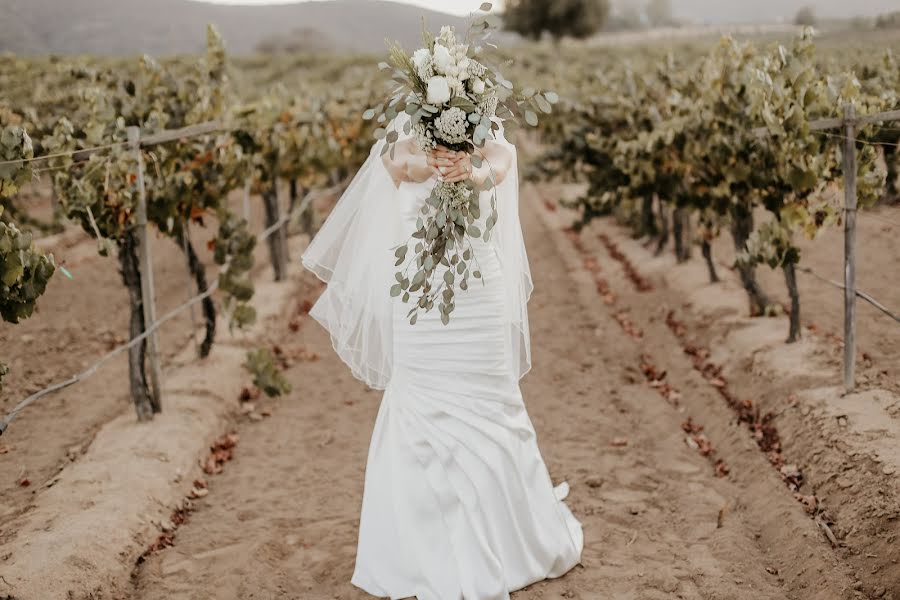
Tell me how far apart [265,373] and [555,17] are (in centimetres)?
6196

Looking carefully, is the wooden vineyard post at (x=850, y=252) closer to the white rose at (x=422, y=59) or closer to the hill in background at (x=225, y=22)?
the hill in background at (x=225, y=22)

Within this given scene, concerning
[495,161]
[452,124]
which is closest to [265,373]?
[495,161]

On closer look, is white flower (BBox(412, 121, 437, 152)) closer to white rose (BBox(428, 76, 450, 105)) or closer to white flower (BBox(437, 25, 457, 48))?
white rose (BBox(428, 76, 450, 105))

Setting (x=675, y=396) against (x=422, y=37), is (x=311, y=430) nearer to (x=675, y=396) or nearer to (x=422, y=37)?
(x=675, y=396)

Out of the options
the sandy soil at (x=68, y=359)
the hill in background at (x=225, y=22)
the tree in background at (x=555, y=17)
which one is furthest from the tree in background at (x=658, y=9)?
the sandy soil at (x=68, y=359)

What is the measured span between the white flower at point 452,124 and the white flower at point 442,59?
0.18 m

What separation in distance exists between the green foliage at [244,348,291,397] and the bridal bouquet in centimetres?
294

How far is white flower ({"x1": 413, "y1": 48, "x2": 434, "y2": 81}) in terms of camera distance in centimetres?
354

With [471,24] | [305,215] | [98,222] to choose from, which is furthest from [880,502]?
[305,215]

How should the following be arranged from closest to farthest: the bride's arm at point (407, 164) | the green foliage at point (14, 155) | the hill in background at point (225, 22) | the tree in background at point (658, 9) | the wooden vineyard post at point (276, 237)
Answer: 1. the bride's arm at point (407, 164)
2. the green foliage at point (14, 155)
3. the wooden vineyard post at point (276, 237)
4. the hill in background at point (225, 22)
5. the tree in background at point (658, 9)

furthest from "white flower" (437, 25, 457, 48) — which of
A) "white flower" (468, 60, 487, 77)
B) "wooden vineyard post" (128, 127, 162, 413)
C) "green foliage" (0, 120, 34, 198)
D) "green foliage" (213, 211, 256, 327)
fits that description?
"green foliage" (213, 211, 256, 327)

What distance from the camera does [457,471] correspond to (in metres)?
3.91

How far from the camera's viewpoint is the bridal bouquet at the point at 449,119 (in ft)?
11.6

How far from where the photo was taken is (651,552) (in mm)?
4348
